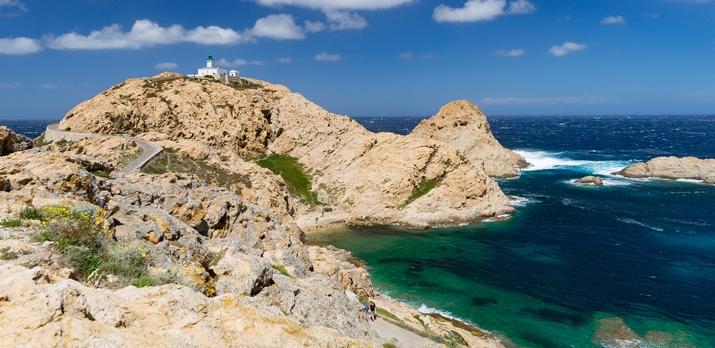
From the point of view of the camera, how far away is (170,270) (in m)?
12.4

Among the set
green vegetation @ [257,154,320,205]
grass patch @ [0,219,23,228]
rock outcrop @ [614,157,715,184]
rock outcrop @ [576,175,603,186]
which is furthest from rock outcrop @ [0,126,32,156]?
rock outcrop @ [614,157,715,184]

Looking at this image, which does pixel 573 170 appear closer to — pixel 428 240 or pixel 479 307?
pixel 428 240

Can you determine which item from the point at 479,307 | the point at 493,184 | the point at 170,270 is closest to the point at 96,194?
the point at 170,270

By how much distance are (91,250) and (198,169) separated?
4490cm

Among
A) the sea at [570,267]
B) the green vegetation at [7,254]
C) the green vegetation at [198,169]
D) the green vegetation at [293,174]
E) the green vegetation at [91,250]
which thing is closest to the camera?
the green vegetation at [7,254]

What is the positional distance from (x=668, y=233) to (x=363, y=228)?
38.5 metres

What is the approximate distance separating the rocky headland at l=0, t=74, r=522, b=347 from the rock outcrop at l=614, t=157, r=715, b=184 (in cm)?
4883

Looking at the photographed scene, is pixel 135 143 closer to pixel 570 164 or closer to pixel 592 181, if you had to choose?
pixel 592 181

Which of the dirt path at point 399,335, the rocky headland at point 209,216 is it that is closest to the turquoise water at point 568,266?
the rocky headland at point 209,216

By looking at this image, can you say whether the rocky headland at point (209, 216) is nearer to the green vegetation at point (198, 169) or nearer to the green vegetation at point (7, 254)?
the green vegetation at point (7, 254)

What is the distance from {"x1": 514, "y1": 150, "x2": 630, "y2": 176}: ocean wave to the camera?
115 metres

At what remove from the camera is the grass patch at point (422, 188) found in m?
69.1

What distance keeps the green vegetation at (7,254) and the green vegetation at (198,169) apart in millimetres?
40208

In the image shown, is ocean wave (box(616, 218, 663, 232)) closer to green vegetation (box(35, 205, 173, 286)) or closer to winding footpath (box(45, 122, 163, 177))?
winding footpath (box(45, 122, 163, 177))
